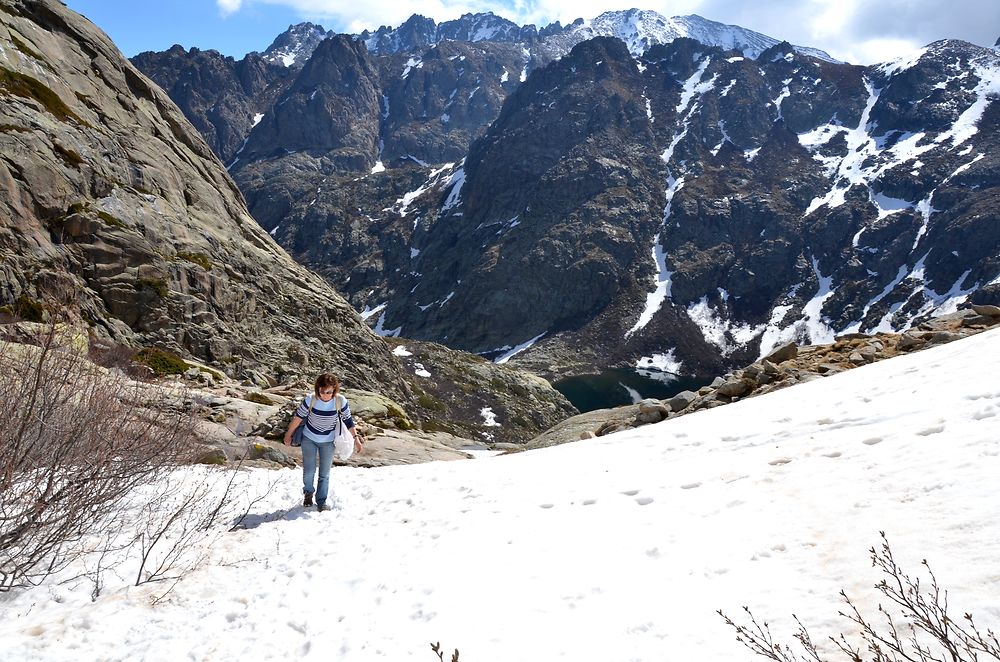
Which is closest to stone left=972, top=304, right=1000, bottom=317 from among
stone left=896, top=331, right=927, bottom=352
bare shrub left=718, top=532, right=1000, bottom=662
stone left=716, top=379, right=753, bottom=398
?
stone left=896, top=331, right=927, bottom=352

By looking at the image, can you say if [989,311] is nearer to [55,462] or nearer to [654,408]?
[654,408]

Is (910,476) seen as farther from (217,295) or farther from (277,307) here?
(277,307)

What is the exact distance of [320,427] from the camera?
10.6m

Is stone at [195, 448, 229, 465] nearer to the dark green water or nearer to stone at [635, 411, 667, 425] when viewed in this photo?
stone at [635, 411, 667, 425]

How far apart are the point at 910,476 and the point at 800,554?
7.44 ft

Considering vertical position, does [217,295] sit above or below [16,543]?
above

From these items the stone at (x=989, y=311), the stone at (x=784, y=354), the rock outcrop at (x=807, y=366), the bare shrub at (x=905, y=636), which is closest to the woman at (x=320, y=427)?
the bare shrub at (x=905, y=636)

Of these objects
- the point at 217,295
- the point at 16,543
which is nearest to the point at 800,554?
the point at 16,543

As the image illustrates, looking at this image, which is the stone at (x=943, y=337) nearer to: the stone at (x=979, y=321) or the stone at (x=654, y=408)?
the stone at (x=979, y=321)

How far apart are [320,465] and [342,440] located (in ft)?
2.14

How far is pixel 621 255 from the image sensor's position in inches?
7520

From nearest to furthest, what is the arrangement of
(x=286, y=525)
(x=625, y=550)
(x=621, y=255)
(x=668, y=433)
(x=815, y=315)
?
(x=625, y=550)
(x=286, y=525)
(x=668, y=433)
(x=815, y=315)
(x=621, y=255)

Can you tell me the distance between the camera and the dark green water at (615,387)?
4961 inches

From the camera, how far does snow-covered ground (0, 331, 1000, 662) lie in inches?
219
